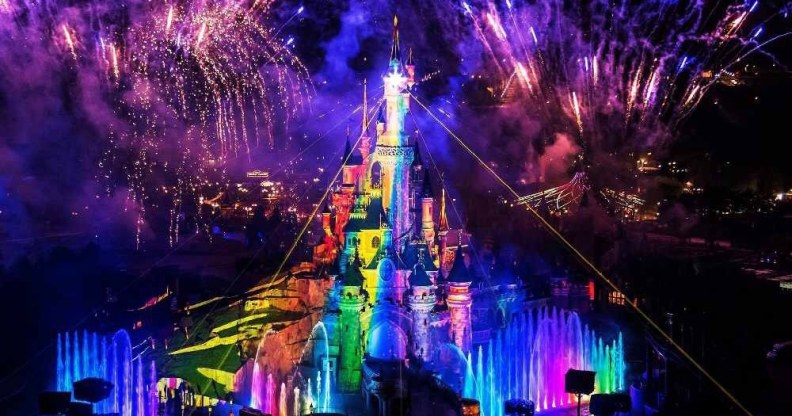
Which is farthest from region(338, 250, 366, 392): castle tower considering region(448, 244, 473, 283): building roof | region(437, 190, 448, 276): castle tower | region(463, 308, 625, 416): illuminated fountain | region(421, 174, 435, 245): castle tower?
region(437, 190, 448, 276): castle tower

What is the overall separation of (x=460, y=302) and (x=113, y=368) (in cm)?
1103

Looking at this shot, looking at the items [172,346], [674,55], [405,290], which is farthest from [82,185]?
[674,55]

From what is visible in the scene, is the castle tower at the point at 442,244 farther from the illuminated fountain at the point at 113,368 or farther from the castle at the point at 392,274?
the illuminated fountain at the point at 113,368

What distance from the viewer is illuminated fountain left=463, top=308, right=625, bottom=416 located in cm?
2394

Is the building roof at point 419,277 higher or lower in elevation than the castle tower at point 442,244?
lower

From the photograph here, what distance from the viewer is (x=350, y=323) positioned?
2366 cm

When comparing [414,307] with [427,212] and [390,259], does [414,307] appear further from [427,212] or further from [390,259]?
[427,212]

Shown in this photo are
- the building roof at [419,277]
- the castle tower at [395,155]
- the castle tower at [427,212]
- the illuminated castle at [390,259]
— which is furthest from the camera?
the castle tower at [427,212]

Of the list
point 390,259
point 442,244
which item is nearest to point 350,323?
point 390,259

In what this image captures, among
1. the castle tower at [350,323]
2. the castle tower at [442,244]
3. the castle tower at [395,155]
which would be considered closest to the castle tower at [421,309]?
the castle tower at [350,323]

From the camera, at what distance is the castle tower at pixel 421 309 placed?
2356cm

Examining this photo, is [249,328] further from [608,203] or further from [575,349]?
[608,203]

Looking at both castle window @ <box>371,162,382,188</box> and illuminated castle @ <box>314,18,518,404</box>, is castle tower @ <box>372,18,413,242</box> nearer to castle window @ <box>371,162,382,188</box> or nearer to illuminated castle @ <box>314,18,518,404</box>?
illuminated castle @ <box>314,18,518,404</box>

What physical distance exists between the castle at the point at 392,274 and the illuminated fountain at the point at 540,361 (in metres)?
0.89
